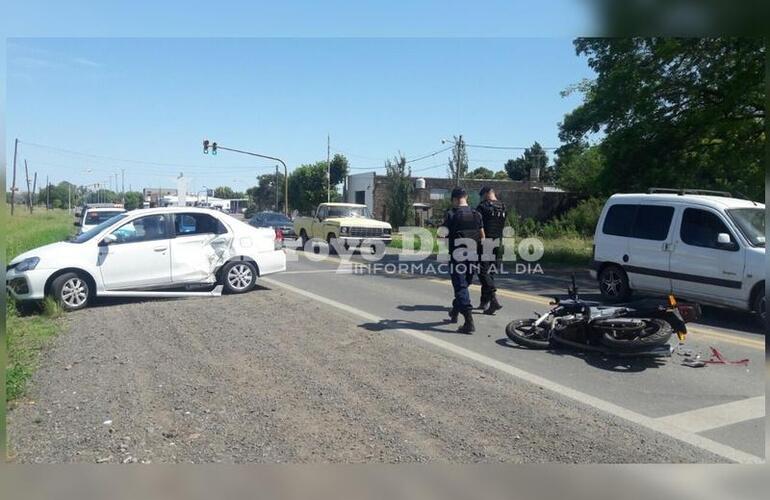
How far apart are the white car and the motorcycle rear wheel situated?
6.56 metres

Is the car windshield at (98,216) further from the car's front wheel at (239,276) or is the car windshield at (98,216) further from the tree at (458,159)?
the tree at (458,159)

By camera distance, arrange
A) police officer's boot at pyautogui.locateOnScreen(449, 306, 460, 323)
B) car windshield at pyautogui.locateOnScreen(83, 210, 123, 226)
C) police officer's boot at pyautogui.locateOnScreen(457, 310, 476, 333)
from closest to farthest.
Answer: police officer's boot at pyautogui.locateOnScreen(457, 310, 476, 333), police officer's boot at pyautogui.locateOnScreen(449, 306, 460, 323), car windshield at pyautogui.locateOnScreen(83, 210, 123, 226)

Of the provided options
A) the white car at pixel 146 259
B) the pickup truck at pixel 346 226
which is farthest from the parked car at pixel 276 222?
the white car at pixel 146 259

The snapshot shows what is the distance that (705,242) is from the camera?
9312 millimetres

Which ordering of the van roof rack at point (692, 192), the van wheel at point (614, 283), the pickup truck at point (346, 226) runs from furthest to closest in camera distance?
1. the pickup truck at point (346, 226)
2. the van wheel at point (614, 283)
3. the van roof rack at point (692, 192)

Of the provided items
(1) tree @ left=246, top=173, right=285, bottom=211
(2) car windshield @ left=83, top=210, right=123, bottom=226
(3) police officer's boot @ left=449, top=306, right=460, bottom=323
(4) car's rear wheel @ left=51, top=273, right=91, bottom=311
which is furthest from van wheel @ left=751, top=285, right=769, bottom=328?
(1) tree @ left=246, top=173, right=285, bottom=211

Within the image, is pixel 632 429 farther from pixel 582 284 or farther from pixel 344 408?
pixel 582 284

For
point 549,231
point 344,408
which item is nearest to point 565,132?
point 549,231

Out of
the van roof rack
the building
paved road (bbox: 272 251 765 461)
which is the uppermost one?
the building

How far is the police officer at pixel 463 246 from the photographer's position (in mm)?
8109

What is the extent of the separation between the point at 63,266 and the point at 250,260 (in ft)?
10.0

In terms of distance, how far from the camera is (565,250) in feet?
66.8

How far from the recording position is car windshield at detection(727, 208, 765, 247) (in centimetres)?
870

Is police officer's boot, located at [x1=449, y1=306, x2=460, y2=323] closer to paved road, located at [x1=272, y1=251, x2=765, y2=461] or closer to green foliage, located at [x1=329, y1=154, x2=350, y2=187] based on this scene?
paved road, located at [x1=272, y1=251, x2=765, y2=461]
